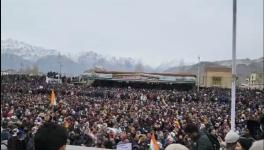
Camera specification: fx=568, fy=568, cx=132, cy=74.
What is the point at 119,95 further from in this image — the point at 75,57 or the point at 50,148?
the point at 75,57

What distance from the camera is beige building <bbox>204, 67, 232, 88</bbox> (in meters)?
89.9

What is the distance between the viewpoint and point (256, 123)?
18.6 feet

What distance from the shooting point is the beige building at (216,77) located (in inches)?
3541

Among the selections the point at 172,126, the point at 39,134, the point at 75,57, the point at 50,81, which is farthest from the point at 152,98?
the point at 75,57

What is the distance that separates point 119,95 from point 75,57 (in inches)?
5143

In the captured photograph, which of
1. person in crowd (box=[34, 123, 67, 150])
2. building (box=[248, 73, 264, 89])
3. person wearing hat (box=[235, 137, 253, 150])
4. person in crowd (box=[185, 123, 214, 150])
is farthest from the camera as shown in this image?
building (box=[248, 73, 264, 89])

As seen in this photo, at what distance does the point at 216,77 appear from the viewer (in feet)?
302

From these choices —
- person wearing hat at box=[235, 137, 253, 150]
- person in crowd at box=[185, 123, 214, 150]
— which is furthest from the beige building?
person wearing hat at box=[235, 137, 253, 150]

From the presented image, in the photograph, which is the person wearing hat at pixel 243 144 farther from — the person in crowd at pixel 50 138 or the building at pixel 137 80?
the building at pixel 137 80

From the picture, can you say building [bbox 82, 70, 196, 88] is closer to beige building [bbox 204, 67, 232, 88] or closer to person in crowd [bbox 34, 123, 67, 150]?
beige building [bbox 204, 67, 232, 88]

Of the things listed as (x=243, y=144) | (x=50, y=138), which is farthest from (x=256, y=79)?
(x=50, y=138)

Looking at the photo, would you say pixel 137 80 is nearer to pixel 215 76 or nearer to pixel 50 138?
pixel 215 76

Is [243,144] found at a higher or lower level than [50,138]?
lower

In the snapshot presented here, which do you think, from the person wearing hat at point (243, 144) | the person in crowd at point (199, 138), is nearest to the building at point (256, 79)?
the person in crowd at point (199, 138)
